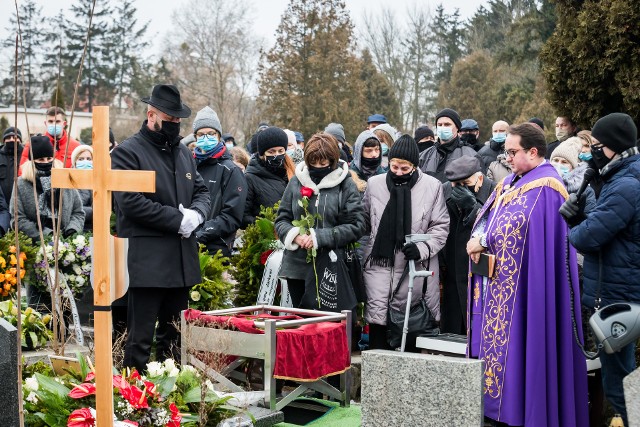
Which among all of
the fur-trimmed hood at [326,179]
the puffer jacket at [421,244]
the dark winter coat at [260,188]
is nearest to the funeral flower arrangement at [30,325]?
the dark winter coat at [260,188]

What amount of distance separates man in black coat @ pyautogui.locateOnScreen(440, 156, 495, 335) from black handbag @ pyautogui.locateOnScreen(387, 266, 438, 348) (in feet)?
1.63

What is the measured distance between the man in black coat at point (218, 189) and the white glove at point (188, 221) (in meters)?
1.90

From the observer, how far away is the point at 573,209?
600 cm

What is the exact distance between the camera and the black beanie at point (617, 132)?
5.96 meters

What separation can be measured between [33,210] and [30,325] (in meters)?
1.46

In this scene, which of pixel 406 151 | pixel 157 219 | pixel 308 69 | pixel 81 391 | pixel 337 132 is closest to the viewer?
pixel 81 391

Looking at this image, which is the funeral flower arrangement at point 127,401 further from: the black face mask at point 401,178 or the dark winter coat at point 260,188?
the dark winter coat at point 260,188

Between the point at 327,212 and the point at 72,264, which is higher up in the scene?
the point at 327,212

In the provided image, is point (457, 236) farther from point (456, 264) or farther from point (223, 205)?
point (223, 205)

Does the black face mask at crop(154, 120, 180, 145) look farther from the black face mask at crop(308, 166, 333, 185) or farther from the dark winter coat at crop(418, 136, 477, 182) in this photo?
the dark winter coat at crop(418, 136, 477, 182)

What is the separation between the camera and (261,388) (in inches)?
279

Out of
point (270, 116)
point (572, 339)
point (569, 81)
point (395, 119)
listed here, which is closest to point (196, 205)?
point (572, 339)

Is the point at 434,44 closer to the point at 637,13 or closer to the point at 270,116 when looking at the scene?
the point at 270,116

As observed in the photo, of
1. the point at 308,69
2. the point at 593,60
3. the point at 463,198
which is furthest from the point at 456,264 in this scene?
the point at 308,69
